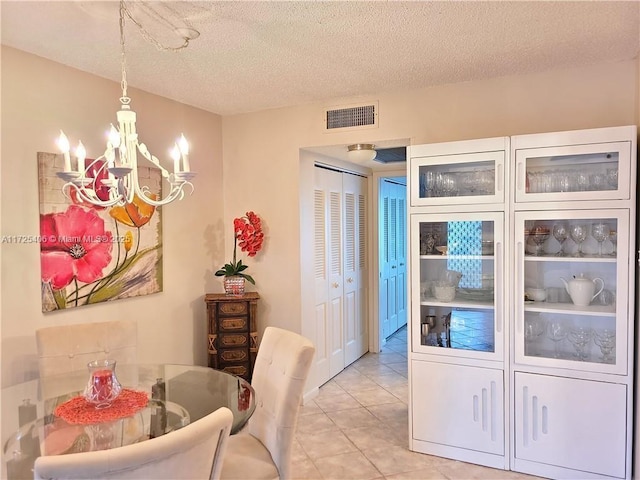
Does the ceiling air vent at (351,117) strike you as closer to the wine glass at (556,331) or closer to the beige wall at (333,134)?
the beige wall at (333,134)

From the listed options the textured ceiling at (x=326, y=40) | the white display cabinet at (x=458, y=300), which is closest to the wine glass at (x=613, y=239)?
the white display cabinet at (x=458, y=300)

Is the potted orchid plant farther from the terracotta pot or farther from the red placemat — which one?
the red placemat

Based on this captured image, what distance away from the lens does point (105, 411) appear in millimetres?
1817

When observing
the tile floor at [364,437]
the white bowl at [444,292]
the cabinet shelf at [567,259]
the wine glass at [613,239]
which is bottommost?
the tile floor at [364,437]

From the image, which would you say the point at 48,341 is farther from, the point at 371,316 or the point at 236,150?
the point at 371,316

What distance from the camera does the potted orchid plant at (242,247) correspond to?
3.57 m

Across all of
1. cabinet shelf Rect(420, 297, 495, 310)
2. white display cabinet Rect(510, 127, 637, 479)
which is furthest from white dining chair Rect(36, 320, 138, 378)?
white display cabinet Rect(510, 127, 637, 479)

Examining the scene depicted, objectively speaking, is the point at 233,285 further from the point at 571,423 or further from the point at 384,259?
the point at 571,423

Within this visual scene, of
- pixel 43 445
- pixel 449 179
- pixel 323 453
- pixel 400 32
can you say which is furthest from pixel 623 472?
pixel 43 445

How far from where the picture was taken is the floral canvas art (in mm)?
2568

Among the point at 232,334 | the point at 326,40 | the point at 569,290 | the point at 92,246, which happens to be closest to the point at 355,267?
the point at 232,334

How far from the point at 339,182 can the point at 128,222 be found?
213cm

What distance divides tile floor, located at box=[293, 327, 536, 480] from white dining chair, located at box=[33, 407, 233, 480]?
5.09ft

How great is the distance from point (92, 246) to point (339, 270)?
2353 mm
